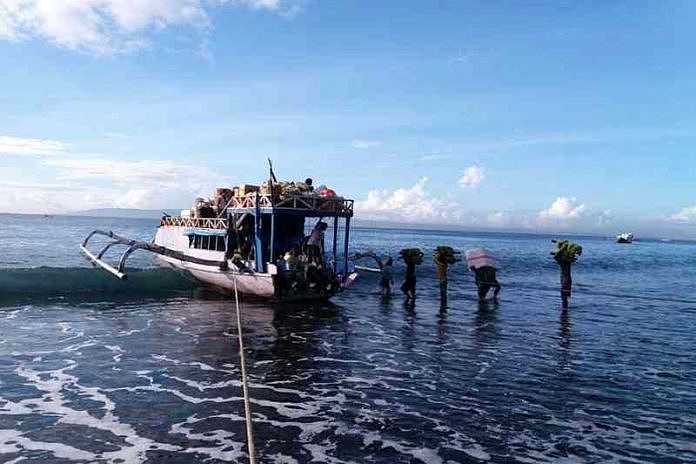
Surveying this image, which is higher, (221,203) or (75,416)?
(221,203)

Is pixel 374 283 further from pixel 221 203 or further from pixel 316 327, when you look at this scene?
pixel 316 327

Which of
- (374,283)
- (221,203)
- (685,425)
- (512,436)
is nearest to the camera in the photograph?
(512,436)

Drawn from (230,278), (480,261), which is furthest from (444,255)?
(230,278)

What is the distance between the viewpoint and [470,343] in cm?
2162

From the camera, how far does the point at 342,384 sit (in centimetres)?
1564

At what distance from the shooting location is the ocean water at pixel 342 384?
11.2 m

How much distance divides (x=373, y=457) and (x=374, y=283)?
35496 millimetres

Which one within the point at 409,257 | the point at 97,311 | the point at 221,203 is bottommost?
the point at 97,311

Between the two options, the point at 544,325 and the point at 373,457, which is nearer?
the point at 373,457

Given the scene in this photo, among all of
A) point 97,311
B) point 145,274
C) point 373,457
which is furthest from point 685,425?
point 145,274

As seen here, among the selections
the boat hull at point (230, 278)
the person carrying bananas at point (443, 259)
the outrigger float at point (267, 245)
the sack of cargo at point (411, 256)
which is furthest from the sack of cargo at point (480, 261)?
the boat hull at point (230, 278)

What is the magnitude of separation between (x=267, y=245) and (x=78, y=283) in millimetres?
14886

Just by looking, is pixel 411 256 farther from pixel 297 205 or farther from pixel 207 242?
pixel 207 242

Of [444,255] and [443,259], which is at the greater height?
[444,255]
